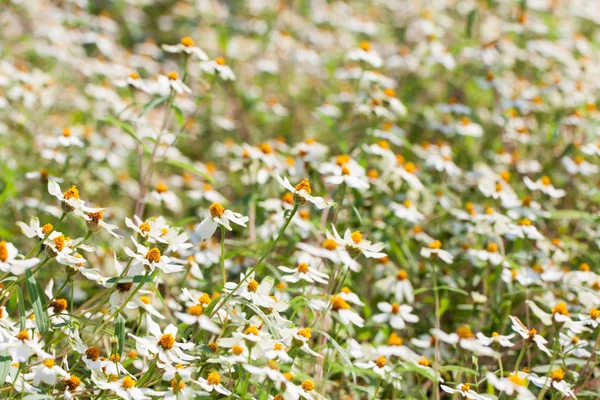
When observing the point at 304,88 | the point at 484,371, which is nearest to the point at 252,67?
the point at 304,88

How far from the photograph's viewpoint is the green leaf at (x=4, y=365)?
155cm

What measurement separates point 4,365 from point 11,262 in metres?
0.23

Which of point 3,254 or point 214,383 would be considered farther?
point 214,383

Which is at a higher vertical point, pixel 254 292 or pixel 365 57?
pixel 365 57

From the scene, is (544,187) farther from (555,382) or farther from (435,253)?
(555,382)

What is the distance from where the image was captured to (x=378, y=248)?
1.96 metres

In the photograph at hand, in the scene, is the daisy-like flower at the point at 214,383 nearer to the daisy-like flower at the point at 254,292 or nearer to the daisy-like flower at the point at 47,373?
the daisy-like flower at the point at 254,292

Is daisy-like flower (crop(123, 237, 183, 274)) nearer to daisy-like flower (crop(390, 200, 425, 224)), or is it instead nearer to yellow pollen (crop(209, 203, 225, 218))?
yellow pollen (crop(209, 203, 225, 218))

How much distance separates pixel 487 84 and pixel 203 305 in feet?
8.26

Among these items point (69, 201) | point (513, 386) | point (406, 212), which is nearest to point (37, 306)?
point (69, 201)

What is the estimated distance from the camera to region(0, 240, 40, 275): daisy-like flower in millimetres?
1566

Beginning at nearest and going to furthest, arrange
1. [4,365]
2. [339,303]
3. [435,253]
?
[4,365] → [339,303] → [435,253]

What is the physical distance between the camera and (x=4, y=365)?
1.55m

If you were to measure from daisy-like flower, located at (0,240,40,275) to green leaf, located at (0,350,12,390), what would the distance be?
0.61 feet
